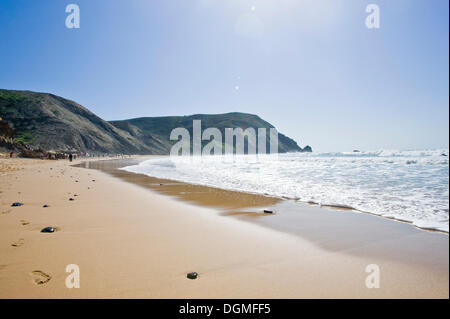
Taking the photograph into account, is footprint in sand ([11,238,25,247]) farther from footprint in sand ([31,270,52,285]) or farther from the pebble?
the pebble

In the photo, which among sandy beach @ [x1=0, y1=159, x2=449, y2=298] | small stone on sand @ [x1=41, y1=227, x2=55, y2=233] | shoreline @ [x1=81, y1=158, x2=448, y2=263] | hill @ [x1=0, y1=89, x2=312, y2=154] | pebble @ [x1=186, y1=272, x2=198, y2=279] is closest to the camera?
sandy beach @ [x1=0, y1=159, x2=449, y2=298]

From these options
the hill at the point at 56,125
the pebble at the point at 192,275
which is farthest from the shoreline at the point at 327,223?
the hill at the point at 56,125

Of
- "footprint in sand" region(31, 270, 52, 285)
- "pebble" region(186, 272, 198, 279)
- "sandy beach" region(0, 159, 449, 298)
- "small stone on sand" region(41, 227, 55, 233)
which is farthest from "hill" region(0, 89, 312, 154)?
"pebble" region(186, 272, 198, 279)

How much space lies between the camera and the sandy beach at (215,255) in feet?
9.07

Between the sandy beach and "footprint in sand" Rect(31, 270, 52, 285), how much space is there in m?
0.01

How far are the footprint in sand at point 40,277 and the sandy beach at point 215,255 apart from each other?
0.01m

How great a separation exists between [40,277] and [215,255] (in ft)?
7.47

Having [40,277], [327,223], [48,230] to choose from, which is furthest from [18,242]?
[327,223]

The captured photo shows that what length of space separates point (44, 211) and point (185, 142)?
15558cm

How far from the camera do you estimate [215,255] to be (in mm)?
3848

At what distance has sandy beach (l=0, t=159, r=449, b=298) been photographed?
276 centimetres

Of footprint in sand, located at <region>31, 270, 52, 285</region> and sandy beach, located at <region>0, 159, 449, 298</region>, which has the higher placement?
footprint in sand, located at <region>31, 270, 52, 285</region>
